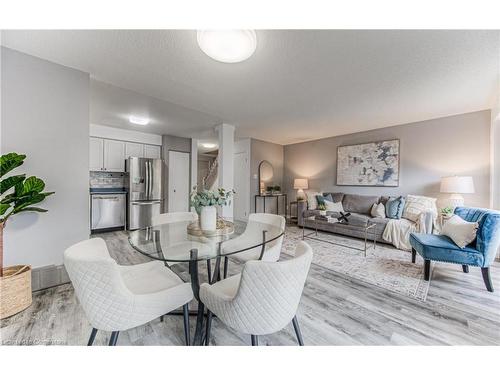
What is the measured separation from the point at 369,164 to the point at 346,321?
3857 mm

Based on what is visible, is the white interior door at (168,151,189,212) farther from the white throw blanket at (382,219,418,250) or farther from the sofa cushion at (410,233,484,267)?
the sofa cushion at (410,233,484,267)

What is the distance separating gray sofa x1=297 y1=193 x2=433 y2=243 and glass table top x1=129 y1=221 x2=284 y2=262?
2468 mm

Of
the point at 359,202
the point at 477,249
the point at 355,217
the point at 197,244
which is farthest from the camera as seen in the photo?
the point at 359,202

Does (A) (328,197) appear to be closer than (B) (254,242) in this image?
No

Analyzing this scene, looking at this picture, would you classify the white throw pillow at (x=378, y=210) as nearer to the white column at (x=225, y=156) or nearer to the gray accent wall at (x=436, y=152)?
the gray accent wall at (x=436, y=152)

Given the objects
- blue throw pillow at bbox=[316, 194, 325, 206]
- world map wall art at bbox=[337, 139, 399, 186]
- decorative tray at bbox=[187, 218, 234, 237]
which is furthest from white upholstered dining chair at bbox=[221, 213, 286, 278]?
world map wall art at bbox=[337, 139, 399, 186]

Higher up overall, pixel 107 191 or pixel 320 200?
pixel 107 191

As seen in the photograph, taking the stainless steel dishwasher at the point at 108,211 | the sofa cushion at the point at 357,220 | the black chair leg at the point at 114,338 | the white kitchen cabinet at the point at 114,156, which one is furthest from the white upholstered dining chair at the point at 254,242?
the white kitchen cabinet at the point at 114,156

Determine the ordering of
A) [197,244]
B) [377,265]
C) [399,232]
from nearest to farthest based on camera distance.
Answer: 1. [197,244]
2. [377,265]
3. [399,232]

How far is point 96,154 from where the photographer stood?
4.21 m

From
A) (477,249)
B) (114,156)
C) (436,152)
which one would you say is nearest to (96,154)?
(114,156)

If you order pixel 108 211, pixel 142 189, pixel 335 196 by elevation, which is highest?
pixel 142 189

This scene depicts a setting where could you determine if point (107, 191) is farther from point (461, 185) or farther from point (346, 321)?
point (461, 185)

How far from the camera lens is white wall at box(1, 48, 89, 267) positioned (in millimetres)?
1854
